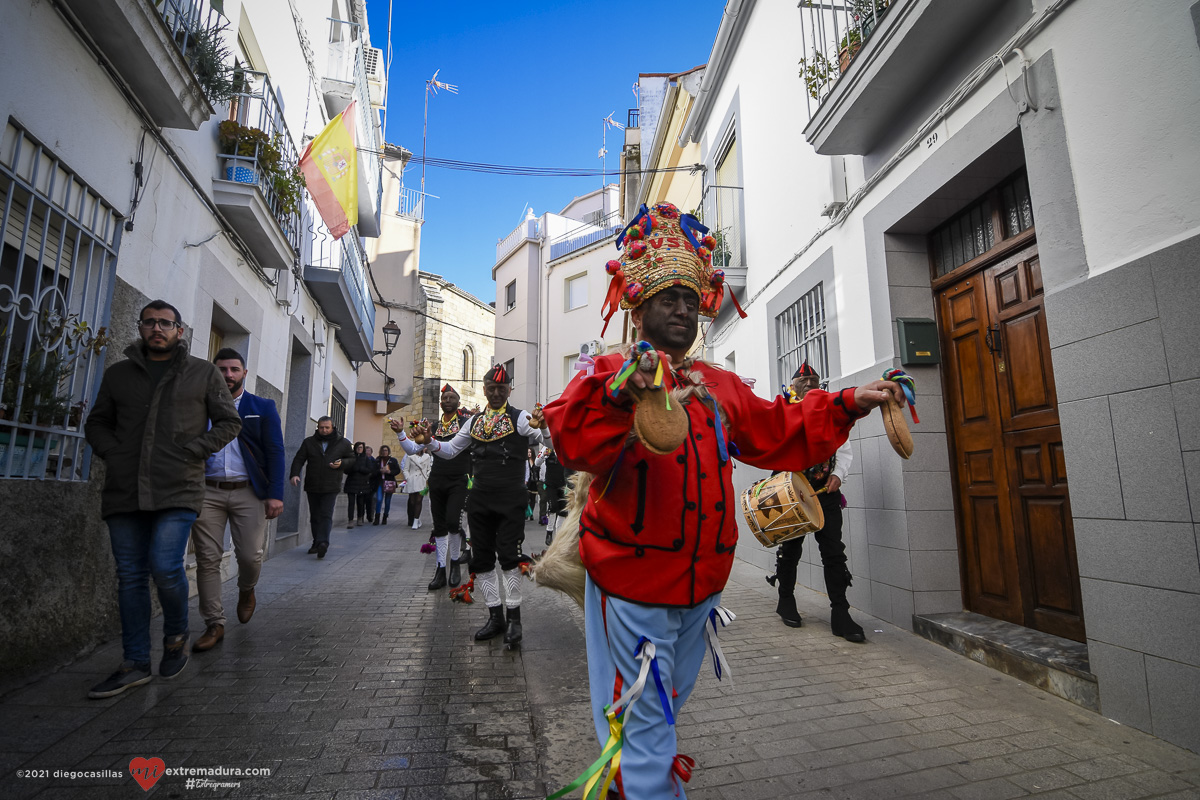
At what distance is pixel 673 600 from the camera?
5.82ft

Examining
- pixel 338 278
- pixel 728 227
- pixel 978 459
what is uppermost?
pixel 728 227

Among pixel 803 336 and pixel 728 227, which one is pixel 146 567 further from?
pixel 728 227

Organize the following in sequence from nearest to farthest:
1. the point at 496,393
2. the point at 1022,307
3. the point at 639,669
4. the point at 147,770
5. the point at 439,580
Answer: the point at 639,669 → the point at 147,770 → the point at 1022,307 → the point at 496,393 → the point at 439,580

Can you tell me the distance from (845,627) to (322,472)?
693 centimetres

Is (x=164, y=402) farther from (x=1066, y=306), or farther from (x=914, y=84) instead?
(x=914, y=84)

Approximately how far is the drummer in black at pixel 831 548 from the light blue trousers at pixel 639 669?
2.88 m

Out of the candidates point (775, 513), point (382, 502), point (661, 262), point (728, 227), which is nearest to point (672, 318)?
point (661, 262)

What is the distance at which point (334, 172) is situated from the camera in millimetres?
8914

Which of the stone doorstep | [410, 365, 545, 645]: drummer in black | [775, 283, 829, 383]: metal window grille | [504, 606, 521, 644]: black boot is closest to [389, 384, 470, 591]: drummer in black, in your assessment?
[410, 365, 545, 645]: drummer in black

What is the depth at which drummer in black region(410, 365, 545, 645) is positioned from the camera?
4629mm

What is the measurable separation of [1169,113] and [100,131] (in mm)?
6061

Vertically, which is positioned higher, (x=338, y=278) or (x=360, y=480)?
(x=338, y=278)

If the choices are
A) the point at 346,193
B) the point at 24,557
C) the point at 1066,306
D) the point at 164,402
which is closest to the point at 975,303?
the point at 1066,306

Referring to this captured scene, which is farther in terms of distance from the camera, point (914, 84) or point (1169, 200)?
point (914, 84)
